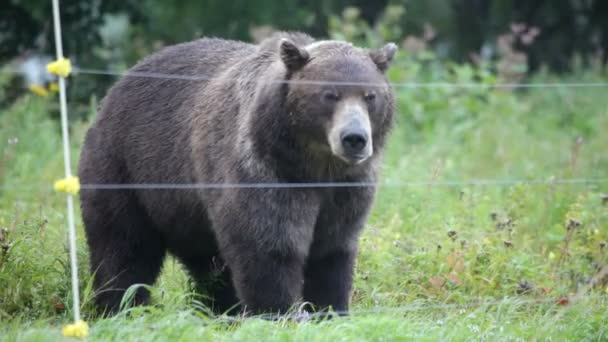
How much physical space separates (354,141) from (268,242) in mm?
731

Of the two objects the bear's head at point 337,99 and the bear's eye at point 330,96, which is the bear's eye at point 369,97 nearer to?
the bear's head at point 337,99

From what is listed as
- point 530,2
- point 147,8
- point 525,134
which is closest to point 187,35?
point 147,8

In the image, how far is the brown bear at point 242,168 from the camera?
17.8ft

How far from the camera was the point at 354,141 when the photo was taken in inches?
205

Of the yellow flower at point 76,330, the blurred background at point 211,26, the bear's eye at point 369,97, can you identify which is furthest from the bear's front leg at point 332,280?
the blurred background at point 211,26

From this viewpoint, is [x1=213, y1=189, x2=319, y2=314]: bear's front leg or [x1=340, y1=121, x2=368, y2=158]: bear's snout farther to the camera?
[x1=213, y1=189, x2=319, y2=314]: bear's front leg

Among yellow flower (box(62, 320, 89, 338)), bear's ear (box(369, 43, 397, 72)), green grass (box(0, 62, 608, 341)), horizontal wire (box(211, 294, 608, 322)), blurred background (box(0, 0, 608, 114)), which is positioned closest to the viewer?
yellow flower (box(62, 320, 89, 338))

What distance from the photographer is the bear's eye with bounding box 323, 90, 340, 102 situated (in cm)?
540

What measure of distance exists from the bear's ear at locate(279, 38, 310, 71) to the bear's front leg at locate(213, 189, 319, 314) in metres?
0.71

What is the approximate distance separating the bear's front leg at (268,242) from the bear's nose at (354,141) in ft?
1.41

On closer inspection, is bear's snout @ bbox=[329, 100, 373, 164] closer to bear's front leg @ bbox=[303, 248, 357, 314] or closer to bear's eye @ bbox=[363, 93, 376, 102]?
bear's eye @ bbox=[363, 93, 376, 102]

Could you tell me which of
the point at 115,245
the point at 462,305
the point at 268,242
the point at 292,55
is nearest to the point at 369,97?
the point at 292,55

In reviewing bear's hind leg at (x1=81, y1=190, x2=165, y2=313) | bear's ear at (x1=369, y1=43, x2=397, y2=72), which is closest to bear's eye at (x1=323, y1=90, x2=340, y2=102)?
bear's ear at (x1=369, y1=43, x2=397, y2=72)

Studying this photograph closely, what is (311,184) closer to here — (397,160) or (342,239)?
(342,239)
